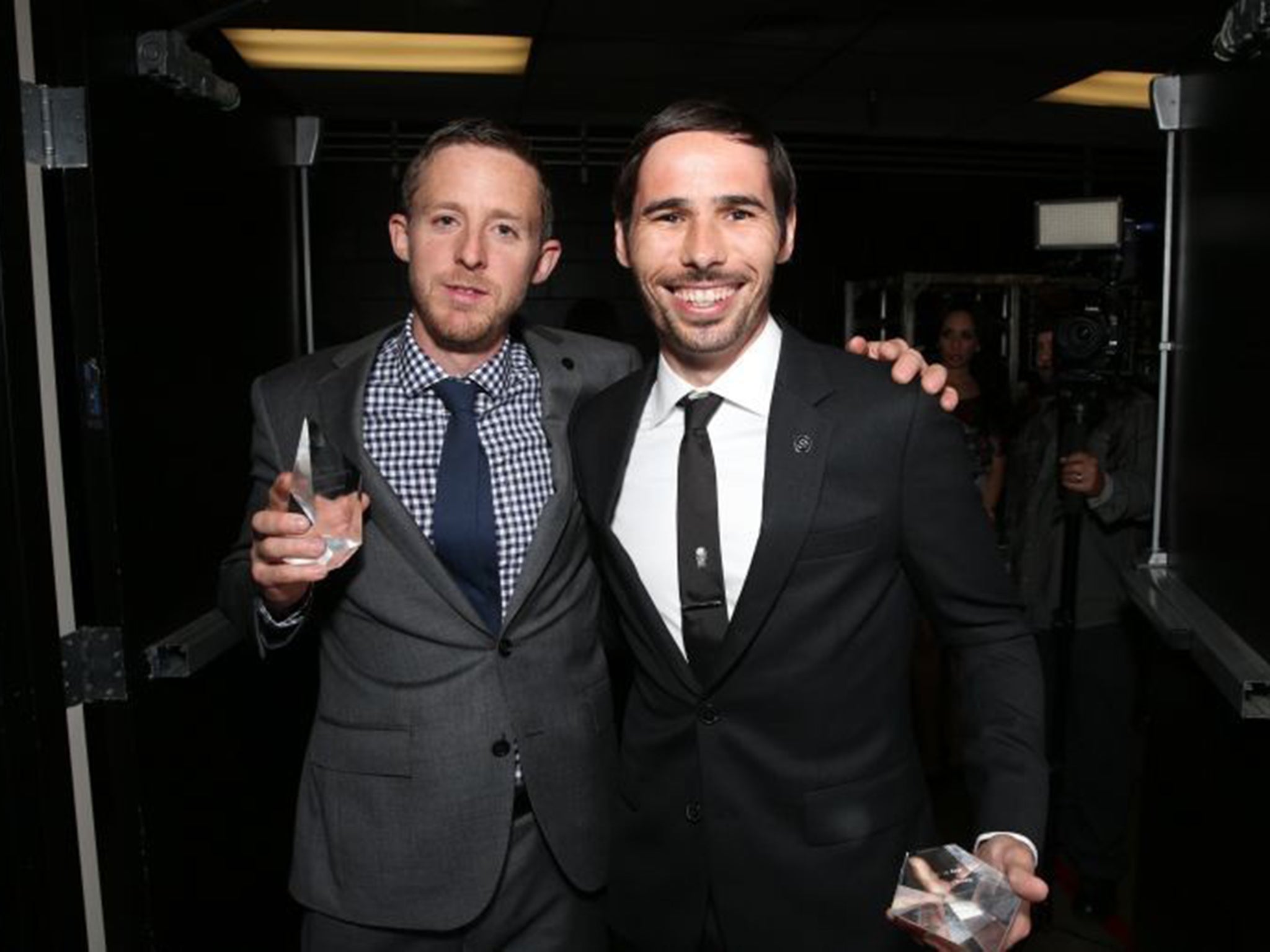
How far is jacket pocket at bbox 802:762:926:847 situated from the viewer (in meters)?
1.45

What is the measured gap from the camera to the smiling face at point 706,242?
60.5 inches

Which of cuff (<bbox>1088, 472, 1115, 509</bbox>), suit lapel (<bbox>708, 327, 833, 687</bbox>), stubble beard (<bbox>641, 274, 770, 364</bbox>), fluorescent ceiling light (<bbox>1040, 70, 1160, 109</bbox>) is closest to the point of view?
suit lapel (<bbox>708, 327, 833, 687</bbox>)

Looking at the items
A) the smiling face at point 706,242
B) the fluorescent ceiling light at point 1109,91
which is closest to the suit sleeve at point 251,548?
the smiling face at point 706,242

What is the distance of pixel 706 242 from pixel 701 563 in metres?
0.44

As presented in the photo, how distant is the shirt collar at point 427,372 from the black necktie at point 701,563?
438 mm

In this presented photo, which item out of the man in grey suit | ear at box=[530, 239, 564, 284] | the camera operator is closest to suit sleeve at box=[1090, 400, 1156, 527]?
the camera operator

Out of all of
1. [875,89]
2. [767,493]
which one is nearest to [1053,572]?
[767,493]

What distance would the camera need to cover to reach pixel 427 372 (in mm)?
1817

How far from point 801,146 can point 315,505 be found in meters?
5.85

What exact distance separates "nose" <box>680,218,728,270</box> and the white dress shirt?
0.48ft

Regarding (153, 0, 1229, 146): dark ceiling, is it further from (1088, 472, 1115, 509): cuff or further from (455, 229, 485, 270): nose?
(455, 229, 485, 270): nose

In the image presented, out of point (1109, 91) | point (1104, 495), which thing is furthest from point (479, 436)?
point (1109, 91)

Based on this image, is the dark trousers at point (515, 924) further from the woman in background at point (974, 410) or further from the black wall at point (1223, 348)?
the woman in background at point (974, 410)

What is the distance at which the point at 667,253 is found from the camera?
1.57 meters
